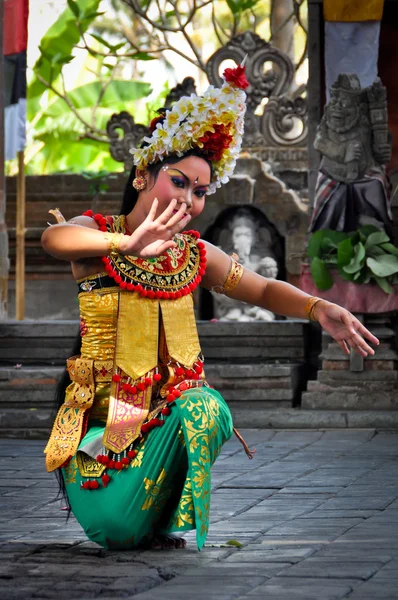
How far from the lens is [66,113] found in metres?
22.2

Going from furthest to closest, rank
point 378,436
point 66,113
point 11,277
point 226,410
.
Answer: point 66,113 → point 11,277 → point 378,436 → point 226,410

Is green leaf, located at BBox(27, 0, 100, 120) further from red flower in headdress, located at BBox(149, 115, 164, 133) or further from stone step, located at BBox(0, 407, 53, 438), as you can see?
red flower in headdress, located at BBox(149, 115, 164, 133)

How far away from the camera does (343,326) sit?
4371 millimetres

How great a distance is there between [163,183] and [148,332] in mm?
563

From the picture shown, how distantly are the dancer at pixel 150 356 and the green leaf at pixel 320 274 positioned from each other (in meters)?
4.58

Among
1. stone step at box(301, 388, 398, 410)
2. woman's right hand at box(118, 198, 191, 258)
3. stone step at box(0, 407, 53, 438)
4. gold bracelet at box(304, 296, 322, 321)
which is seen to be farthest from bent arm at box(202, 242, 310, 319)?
stone step at box(301, 388, 398, 410)

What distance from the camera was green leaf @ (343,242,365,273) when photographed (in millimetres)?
9070

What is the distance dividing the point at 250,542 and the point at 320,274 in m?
4.94

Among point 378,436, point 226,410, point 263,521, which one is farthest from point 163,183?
point 378,436

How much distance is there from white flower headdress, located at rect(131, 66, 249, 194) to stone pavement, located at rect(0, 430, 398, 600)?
1486 mm

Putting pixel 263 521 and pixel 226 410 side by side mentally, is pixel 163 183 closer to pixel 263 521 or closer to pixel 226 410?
pixel 226 410

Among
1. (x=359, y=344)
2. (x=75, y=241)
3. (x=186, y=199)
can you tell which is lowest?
(x=359, y=344)

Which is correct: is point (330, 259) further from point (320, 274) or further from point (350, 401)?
point (350, 401)

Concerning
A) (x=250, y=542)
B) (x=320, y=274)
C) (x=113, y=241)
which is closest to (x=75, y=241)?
(x=113, y=241)
